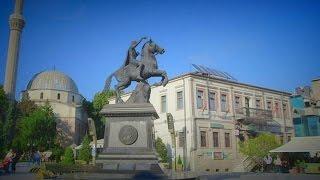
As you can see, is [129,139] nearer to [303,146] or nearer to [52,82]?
[303,146]

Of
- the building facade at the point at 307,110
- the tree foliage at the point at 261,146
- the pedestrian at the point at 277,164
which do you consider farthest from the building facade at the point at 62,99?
the building facade at the point at 307,110

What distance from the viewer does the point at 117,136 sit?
481 inches

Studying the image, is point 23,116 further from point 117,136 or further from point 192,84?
point 117,136

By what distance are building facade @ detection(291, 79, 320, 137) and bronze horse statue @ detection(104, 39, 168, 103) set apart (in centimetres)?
3077

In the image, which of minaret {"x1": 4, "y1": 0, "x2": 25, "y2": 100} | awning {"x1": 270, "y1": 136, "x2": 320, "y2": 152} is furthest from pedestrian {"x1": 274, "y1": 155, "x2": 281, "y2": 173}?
minaret {"x1": 4, "y1": 0, "x2": 25, "y2": 100}

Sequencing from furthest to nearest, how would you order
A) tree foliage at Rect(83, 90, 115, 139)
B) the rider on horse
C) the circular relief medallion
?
tree foliage at Rect(83, 90, 115, 139), the rider on horse, the circular relief medallion

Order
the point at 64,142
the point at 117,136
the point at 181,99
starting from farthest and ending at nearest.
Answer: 1. the point at 64,142
2. the point at 181,99
3. the point at 117,136

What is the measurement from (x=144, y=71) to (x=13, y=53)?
47798mm

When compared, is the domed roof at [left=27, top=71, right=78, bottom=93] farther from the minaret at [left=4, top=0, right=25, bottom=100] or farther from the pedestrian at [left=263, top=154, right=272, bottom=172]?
the pedestrian at [left=263, top=154, right=272, bottom=172]

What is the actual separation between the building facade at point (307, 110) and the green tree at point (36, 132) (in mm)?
34607

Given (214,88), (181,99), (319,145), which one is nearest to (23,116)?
(181,99)

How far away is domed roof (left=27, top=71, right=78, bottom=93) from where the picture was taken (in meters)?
69.8

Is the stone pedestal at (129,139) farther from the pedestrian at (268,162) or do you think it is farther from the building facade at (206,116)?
the pedestrian at (268,162)

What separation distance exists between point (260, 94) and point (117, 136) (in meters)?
33.3
